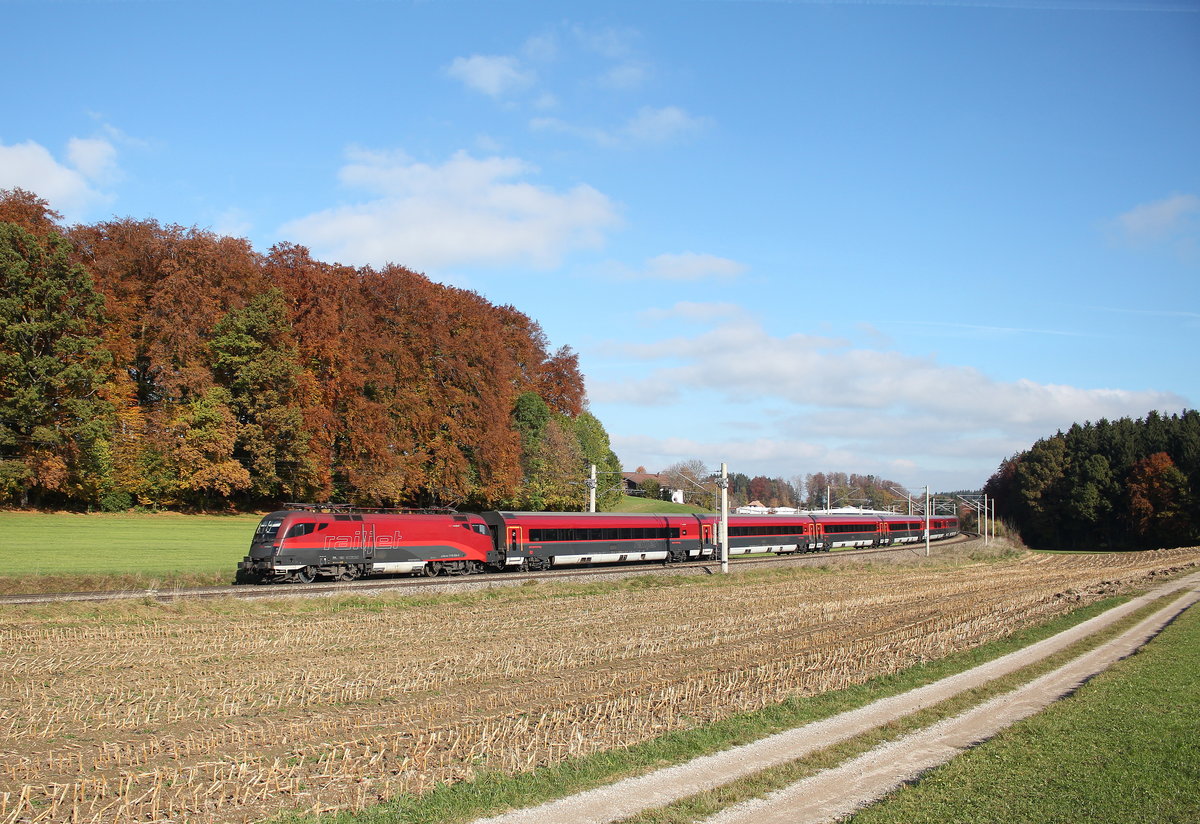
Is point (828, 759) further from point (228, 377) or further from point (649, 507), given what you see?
point (649, 507)

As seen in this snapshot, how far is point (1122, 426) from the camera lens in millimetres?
108625

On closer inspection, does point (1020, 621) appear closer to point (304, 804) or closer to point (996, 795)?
point (996, 795)

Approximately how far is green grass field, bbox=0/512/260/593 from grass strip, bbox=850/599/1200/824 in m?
28.1

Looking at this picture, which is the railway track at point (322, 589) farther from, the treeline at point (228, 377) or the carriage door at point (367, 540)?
the treeline at point (228, 377)

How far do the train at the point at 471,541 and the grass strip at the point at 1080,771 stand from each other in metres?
27.5

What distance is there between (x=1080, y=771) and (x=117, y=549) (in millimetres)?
39736

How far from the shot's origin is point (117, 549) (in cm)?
3888

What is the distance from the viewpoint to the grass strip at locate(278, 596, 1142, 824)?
927 cm

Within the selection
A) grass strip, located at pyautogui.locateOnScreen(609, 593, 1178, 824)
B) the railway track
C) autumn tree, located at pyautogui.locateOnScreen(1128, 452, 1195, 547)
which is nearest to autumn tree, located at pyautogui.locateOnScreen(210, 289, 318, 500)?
the railway track

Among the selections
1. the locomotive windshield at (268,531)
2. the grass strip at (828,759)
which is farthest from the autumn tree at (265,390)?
the grass strip at (828,759)

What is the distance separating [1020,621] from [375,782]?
2165 cm

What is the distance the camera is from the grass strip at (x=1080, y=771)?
9.06 m

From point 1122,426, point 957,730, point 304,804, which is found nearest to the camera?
point 304,804

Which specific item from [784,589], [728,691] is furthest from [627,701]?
[784,589]
